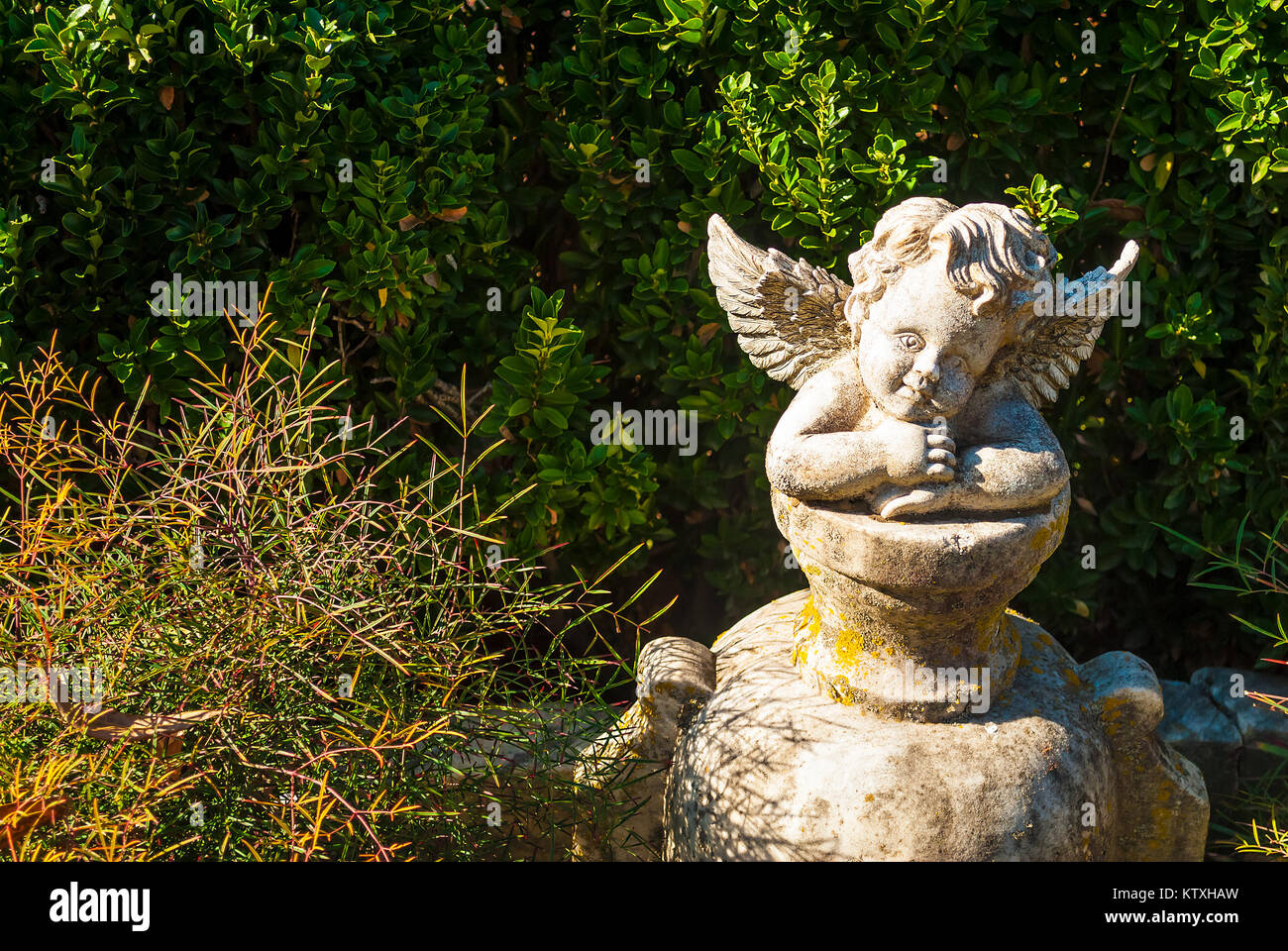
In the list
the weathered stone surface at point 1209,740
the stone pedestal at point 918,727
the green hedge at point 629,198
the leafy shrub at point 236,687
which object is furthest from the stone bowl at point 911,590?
the weathered stone surface at point 1209,740

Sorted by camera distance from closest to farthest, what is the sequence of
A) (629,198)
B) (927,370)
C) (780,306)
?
(927,370) → (780,306) → (629,198)

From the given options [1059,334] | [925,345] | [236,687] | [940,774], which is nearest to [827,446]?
[925,345]

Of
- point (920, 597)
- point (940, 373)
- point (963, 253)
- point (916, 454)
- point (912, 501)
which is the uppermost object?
point (963, 253)

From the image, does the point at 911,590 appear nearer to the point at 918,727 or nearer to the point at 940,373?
the point at 918,727

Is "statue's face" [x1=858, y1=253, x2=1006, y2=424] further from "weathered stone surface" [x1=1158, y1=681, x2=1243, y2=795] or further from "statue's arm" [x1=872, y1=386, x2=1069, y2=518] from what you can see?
"weathered stone surface" [x1=1158, y1=681, x2=1243, y2=795]

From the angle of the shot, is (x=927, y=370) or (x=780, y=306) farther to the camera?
(x=780, y=306)

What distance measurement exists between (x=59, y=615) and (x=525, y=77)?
2.08 meters

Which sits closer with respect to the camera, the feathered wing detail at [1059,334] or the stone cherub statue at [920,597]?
the stone cherub statue at [920,597]

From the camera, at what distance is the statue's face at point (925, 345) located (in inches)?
116

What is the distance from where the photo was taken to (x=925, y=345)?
298cm

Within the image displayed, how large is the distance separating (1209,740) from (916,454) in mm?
1940

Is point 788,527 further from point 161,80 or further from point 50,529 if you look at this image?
point 161,80

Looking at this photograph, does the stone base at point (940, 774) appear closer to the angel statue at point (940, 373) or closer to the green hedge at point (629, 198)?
the angel statue at point (940, 373)

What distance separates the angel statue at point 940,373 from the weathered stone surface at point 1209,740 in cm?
162
